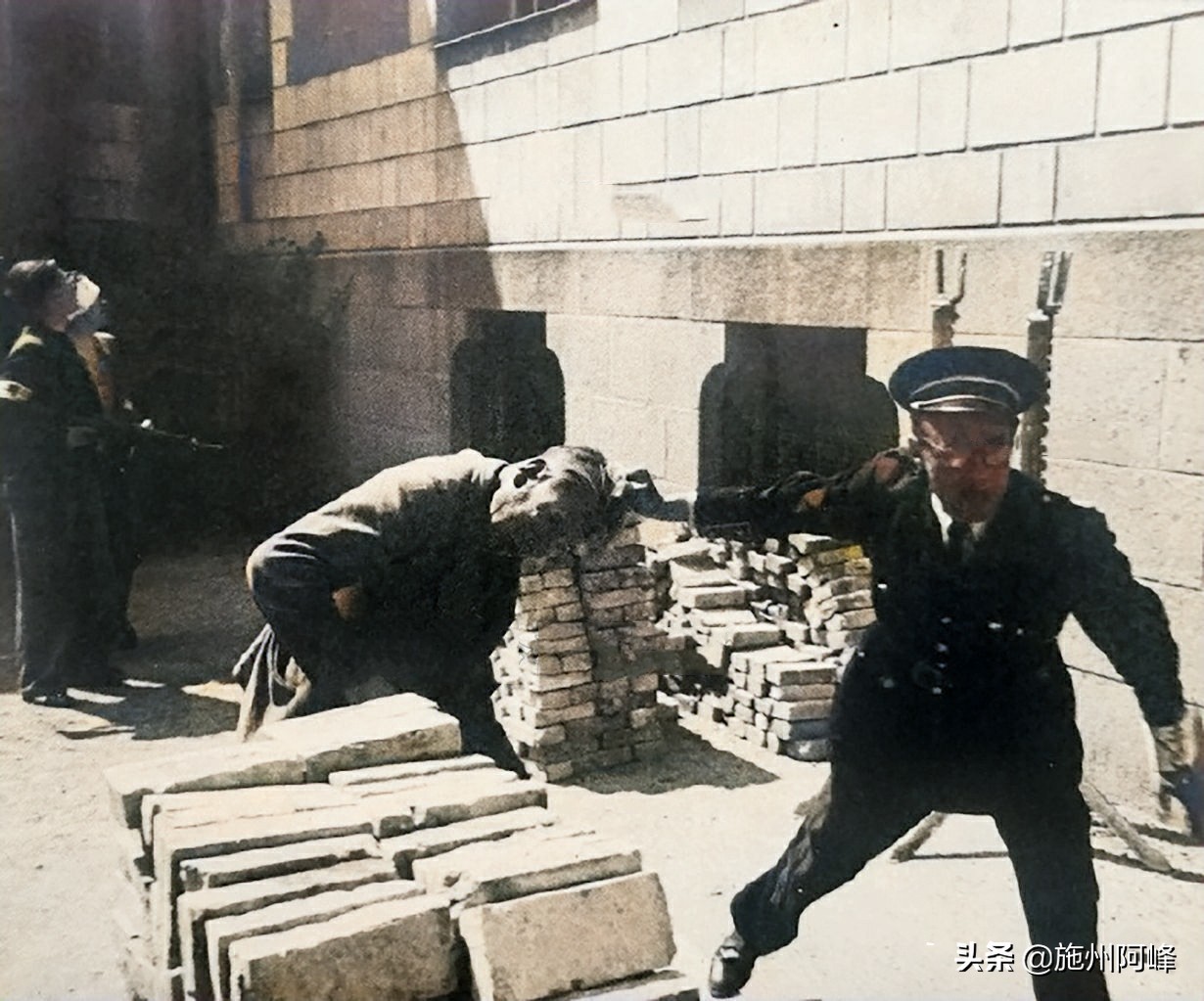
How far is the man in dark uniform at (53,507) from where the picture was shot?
19.5 feet

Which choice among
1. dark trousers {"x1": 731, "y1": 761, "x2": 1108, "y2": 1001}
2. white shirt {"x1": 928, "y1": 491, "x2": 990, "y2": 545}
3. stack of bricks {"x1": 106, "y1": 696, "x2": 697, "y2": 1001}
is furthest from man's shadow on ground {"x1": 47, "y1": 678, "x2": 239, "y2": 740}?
white shirt {"x1": 928, "y1": 491, "x2": 990, "y2": 545}

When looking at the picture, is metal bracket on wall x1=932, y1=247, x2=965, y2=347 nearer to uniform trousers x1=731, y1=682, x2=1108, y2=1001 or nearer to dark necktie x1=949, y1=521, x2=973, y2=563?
dark necktie x1=949, y1=521, x2=973, y2=563

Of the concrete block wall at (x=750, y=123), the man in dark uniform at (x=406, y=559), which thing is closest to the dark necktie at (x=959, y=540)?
the concrete block wall at (x=750, y=123)

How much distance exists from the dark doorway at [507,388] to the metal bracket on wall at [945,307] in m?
1.86

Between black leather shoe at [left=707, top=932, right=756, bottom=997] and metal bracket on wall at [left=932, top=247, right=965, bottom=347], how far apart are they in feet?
5.92

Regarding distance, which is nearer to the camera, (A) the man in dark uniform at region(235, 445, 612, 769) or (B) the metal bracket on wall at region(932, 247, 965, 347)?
(B) the metal bracket on wall at region(932, 247, 965, 347)

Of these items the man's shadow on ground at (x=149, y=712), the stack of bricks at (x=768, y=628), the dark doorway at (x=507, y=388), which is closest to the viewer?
the stack of bricks at (x=768, y=628)

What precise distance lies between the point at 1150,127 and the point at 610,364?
7.52 ft

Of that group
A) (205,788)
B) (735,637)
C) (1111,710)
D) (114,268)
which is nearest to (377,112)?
(114,268)

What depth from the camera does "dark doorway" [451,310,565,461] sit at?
17.4 ft

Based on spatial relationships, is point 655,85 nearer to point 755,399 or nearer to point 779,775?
point 755,399

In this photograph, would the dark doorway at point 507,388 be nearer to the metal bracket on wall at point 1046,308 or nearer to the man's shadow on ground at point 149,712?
the man's shadow on ground at point 149,712

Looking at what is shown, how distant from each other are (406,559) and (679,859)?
1381 millimetres

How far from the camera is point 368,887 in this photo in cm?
297
